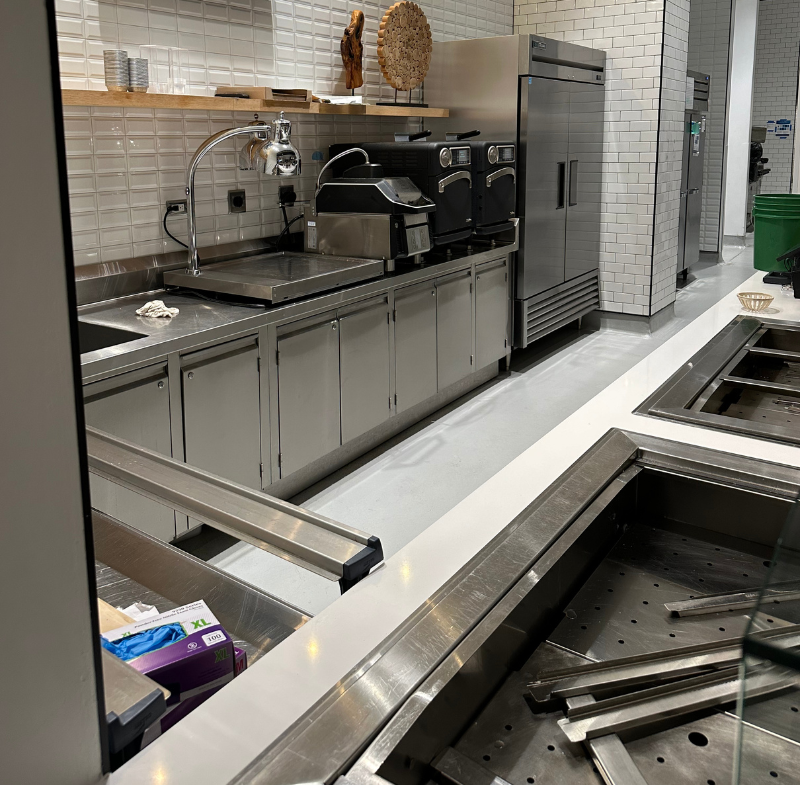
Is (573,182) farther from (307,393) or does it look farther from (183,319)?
(183,319)

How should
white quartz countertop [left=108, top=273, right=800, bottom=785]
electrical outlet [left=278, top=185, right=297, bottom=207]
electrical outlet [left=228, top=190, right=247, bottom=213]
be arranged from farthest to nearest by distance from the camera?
electrical outlet [left=278, top=185, right=297, bottom=207]
electrical outlet [left=228, top=190, right=247, bottom=213]
white quartz countertop [left=108, top=273, right=800, bottom=785]

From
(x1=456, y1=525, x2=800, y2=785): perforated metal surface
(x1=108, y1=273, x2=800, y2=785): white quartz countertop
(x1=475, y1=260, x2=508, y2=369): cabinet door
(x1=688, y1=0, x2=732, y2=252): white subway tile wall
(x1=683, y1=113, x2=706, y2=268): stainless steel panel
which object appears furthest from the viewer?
(x1=688, y1=0, x2=732, y2=252): white subway tile wall

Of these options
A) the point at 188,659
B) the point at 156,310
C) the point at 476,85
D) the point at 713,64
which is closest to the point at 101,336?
the point at 156,310

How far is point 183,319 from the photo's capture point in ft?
10.3

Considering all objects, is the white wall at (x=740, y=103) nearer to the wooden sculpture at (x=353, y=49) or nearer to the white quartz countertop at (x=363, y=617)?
the wooden sculpture at (x=353, y=49)

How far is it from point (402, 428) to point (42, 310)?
395 centimetres

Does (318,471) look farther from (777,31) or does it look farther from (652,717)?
(777,31)

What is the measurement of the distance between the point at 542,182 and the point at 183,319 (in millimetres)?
3076

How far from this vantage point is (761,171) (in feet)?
39.7

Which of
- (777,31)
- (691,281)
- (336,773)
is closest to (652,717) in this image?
(336,773)

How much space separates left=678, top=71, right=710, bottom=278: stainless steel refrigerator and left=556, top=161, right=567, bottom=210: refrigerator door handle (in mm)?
2140

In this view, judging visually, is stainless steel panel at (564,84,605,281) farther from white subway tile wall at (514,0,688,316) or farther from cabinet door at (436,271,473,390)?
cabinet door at (436,271,473,390)

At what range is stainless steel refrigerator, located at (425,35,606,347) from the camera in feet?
16.9

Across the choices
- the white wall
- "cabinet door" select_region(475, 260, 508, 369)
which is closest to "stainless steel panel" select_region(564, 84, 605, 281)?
"cabinet door" select_region(475, 260, 508, 369)
